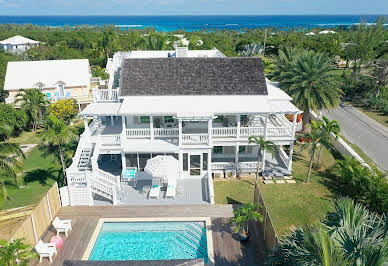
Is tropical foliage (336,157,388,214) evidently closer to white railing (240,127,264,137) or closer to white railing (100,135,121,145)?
white railing (240,127,264,137)

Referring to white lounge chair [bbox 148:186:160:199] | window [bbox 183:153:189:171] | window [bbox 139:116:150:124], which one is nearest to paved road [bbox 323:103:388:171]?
window [bbox 183:153:189:171]

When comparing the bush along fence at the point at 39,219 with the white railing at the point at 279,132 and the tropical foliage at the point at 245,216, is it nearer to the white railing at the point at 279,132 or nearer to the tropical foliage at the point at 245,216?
the tropical foliage at the point at 245,216

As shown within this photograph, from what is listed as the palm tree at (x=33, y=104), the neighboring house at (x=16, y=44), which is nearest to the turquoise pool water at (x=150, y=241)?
the palm tree at (x=33, y=104)

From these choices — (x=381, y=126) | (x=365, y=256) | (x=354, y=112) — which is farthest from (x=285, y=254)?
(x=354, y=112)

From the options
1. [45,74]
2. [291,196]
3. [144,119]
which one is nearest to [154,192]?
[144,119]

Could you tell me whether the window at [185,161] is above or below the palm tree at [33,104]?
below

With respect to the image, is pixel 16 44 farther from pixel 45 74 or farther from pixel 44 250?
pixel 44 250
